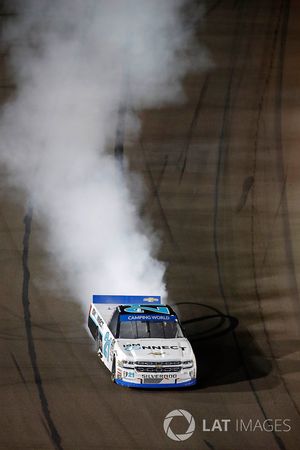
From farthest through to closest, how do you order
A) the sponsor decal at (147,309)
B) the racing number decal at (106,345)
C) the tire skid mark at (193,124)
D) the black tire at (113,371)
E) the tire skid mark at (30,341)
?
1. the tire skid mark at (193,124)
2. the sponsor decal at (147,309)
3. the racing number decal at (106,345)
4. the black tire at (113,371)
5. the tire skid mark at (30,341)

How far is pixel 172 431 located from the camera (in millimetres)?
9492

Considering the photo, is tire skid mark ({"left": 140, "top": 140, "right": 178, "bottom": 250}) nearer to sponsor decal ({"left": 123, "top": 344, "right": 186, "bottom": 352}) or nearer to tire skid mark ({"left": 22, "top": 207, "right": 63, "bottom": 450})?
tire skid mark ({"left": 22, "top": 207, "right": 63, "bottom": 450})

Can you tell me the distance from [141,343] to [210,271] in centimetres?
334

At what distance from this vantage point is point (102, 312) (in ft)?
37.9

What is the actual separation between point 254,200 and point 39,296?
4719mm

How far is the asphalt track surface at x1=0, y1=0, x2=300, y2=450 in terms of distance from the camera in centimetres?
976

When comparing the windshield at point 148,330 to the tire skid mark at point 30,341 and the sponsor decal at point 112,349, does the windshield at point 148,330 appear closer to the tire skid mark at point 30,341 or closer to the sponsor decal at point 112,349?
the sponsor decal at point 112,349

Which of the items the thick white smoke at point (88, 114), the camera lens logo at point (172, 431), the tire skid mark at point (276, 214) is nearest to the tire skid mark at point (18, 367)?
the thick white smoke at point (88, 114)

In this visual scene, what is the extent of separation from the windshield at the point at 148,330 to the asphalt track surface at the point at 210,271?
0.70 m

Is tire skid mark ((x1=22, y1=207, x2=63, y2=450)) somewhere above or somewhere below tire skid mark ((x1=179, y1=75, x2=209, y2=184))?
below

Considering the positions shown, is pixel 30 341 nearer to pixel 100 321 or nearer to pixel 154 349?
pixel 100 321
